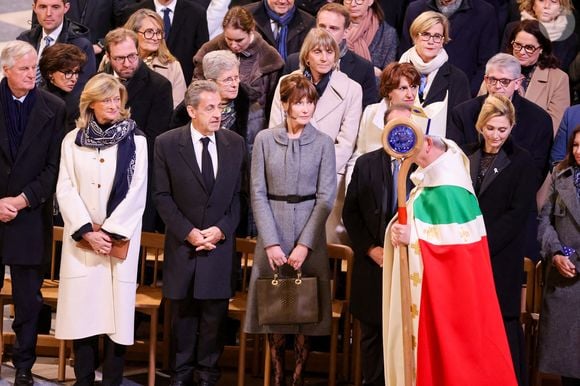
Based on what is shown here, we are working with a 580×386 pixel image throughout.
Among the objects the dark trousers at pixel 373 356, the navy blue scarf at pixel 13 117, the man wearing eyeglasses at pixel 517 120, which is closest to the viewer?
the dark trousers at pixel 373 356

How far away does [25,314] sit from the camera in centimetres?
726

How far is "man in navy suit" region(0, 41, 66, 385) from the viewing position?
7242 millimetres

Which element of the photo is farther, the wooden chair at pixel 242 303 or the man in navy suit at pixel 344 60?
the man in navy suit at pixel 344 60

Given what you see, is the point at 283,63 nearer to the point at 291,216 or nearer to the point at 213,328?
the point at 291,216

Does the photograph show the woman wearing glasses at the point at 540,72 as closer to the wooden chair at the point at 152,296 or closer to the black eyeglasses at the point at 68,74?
the wooden chair at the point at 152,296

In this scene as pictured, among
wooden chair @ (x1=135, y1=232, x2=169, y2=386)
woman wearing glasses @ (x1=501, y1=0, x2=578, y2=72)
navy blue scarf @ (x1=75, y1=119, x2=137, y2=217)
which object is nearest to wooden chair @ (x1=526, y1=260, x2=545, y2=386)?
woman wearing glasses @ (x1=501, y1=0, x2=578, y2=72)

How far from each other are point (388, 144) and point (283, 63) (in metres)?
2.21

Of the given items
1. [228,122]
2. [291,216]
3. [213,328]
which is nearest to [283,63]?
[228,122]

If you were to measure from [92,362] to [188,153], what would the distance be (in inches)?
50.7

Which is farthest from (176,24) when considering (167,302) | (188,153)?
(167,302)

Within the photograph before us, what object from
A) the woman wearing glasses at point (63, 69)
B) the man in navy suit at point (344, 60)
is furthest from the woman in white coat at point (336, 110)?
the woman wearing glasses at point (63, 69)

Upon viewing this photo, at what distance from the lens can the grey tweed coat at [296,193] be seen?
707cm

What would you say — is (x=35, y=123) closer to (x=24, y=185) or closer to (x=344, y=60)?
(x=24, y=185)

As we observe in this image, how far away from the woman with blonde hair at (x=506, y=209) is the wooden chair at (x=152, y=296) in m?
1.96
